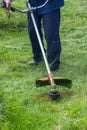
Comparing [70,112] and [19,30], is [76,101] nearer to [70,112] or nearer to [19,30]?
[70,112]

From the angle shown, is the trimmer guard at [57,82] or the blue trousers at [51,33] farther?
the blue trousers at [51,33]

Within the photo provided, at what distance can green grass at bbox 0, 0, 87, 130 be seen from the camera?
518 centimetres

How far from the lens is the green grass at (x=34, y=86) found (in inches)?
204

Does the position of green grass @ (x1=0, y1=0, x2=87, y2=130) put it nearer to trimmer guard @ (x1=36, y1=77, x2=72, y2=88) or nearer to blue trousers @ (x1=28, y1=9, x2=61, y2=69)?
trimmer guard @ (x1=36, y1=77, x2=72, y2=88)

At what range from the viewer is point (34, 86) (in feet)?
21.0

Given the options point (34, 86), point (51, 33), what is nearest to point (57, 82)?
point (34, 86)

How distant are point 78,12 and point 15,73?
4.42 metres

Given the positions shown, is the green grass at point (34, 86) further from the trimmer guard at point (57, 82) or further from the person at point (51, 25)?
the person at point (51, 25)

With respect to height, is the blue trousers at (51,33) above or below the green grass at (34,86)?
above

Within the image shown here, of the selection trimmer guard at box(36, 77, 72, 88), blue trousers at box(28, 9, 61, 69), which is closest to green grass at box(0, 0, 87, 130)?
trimmer guard at box(36, 77, 72, 88)

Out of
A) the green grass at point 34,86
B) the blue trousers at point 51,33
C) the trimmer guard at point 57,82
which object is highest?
the blue trousers at point 51,33

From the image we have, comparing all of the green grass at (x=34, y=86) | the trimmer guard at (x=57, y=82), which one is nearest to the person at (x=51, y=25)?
the green grass at (x=34, y=86)

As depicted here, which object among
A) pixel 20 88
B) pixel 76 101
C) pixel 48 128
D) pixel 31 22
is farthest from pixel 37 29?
pixel 48 128

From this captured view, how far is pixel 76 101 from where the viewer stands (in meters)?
5.68
